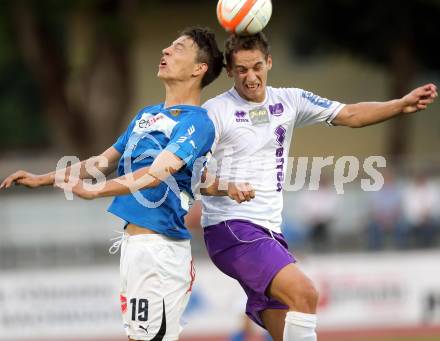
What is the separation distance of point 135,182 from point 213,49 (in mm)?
1166

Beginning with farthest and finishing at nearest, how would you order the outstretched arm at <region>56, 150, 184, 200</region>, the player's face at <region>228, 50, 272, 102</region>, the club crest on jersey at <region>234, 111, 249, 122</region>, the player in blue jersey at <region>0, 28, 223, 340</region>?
the club crest on jersey at <region>234, 111, 249, 122</region> < the player's face at <region>228, 50, 272, 102</region> < the player in blue jersey at <region>0, 28, 223, 340</region> < the outstretched arm at <region>56, 150, 184, 200</region>

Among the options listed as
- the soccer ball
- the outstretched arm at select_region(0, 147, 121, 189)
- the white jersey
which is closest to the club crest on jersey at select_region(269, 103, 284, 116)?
the white jersey

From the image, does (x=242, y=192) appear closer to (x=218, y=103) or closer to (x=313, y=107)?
(x=218, y=103)

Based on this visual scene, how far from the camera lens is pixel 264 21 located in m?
6.73

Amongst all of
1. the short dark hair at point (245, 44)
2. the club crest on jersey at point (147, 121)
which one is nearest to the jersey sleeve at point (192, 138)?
the club crest on jersey at point (147, 121)

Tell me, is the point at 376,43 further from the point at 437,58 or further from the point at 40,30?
the point at 40,30

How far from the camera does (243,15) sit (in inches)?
261

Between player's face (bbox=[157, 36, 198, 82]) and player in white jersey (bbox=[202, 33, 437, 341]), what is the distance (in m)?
0.33

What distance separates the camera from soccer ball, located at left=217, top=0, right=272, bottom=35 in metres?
6.64

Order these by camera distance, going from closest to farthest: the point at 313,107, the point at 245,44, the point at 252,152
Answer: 1. the point at 245,44
2. the point at 252,152
3. the point at 313,107

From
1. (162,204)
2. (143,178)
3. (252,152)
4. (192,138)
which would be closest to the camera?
(143,178)

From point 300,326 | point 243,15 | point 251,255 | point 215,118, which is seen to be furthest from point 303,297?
point 243,15

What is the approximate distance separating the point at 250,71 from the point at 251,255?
1164 millimetres

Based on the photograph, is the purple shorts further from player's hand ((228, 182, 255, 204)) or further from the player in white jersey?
player's hand ((228, 182, 255, 204))
